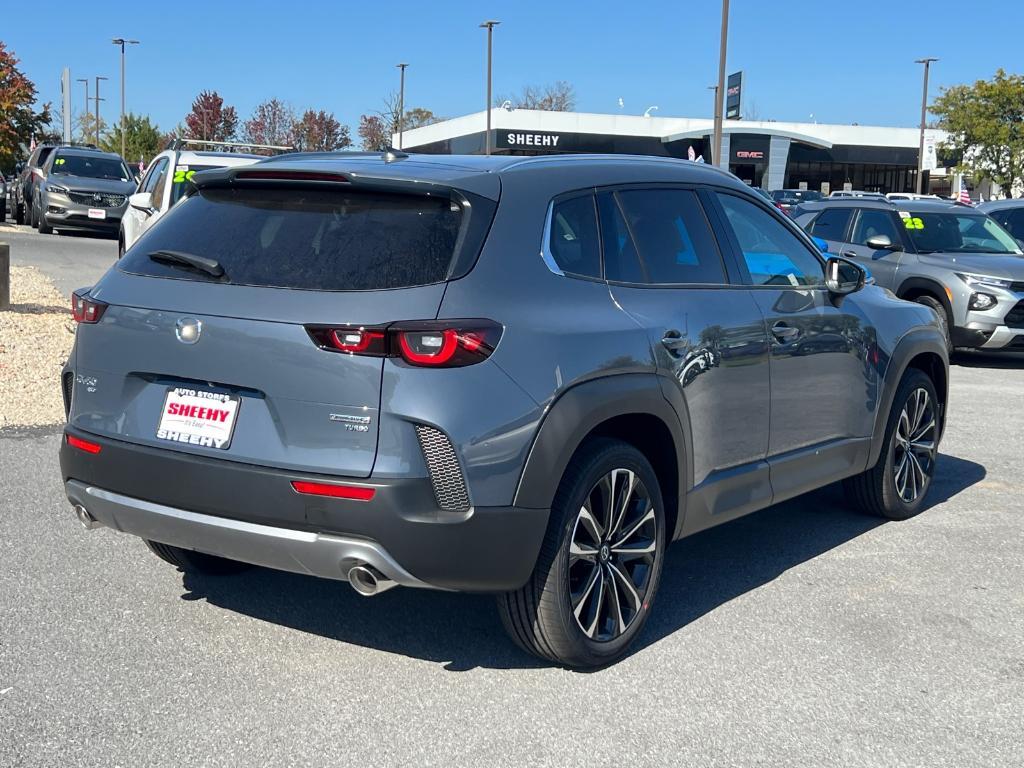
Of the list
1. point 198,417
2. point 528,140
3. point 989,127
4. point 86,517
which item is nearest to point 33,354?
point 86,517

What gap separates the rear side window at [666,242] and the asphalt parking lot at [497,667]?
4.44 ft

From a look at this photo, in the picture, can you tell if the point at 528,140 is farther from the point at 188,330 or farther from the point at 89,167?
the point at 188,330

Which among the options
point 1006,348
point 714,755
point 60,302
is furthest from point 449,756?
point 60,302

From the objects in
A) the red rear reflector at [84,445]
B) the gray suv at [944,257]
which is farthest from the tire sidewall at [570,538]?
the gray suv at [944,257]

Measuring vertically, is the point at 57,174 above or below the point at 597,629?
above

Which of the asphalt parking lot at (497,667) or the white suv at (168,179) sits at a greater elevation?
the white suv at (168,179)

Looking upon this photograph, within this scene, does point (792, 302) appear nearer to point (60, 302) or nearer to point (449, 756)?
point (449, 756)

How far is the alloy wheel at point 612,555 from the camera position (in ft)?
13.9

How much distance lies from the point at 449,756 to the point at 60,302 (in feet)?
40.0

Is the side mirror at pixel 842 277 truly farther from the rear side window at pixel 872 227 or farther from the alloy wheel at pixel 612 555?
the rear side window at pixel 872 227

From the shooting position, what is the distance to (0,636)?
14.5 feet

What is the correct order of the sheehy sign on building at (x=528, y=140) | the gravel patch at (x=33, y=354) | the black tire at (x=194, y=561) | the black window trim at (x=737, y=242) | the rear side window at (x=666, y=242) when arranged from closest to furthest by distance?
the rear side window at (x=666, y=242), the black tire at (x=194, y=561), the black window trim at (x=737, y=242), the gravel patch at (x=33, y=354), the sheehy sign on building at (x=528, y=140)

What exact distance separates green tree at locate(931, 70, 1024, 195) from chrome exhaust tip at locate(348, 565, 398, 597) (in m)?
50.1

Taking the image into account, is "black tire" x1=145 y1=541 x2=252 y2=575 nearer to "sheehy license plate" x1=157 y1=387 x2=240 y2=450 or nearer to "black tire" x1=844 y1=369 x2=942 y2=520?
"sheehy license plate" x1=157 y1=387 x2=240 y2=450
